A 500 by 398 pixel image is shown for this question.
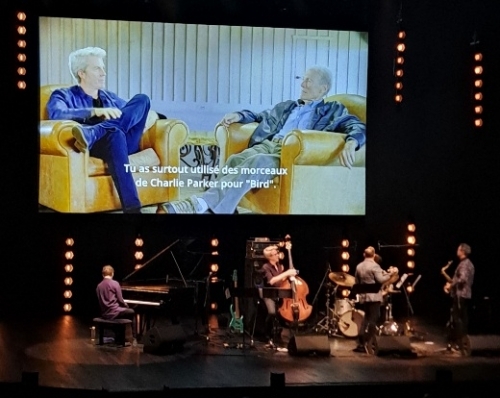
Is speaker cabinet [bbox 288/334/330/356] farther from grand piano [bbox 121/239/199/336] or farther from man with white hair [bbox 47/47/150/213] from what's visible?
man with white hair [bbox 47/47/150/213]

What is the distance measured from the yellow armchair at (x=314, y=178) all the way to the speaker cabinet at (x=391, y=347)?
10.6ft

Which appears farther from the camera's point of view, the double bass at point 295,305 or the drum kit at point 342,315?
the drum kit at point 342,315

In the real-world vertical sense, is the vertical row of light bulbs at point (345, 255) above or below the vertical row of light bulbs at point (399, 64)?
below

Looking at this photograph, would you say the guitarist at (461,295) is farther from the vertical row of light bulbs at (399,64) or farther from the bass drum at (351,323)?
the vertical row of light bulbs at (399,64)

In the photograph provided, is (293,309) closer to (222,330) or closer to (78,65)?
(222,330)

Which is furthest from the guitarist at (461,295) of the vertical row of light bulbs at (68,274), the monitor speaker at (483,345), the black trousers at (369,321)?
the vertical row of light bulbs at (68,274)

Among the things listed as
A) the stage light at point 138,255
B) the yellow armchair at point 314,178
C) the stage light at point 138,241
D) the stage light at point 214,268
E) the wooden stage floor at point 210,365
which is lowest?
the wooden stage floor at point 210,365

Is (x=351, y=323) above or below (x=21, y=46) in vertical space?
below

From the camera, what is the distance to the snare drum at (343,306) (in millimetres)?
11188

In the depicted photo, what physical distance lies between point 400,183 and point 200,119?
3.01m

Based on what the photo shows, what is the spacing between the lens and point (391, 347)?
32.6 feet

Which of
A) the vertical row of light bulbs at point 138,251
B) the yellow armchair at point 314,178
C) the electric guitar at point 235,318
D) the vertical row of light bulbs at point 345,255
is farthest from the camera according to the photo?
the vertical row of light bulbs at point 345,255
